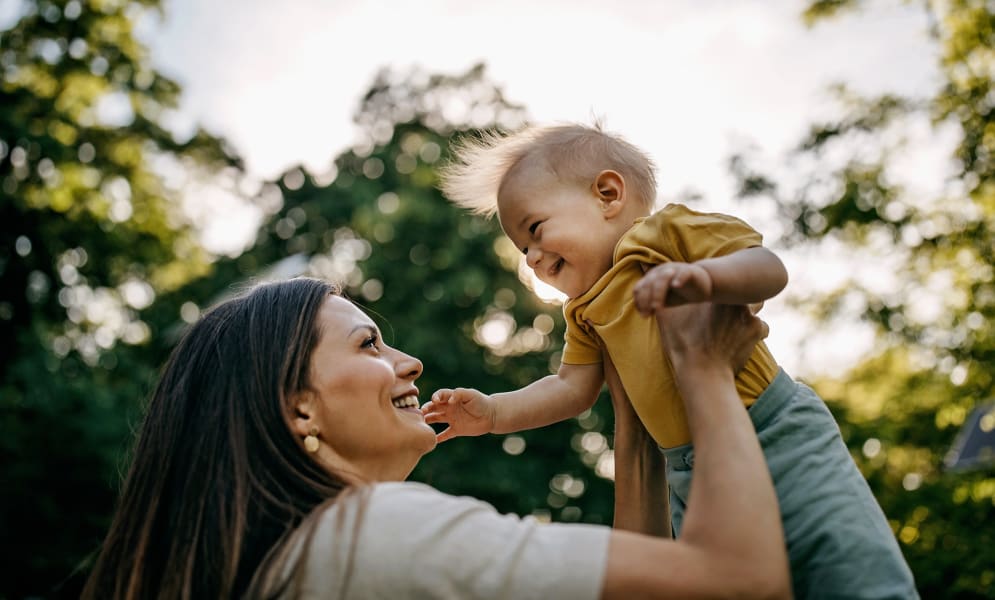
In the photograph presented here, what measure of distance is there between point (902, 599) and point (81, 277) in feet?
60.4

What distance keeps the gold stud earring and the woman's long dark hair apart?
0.25 feet

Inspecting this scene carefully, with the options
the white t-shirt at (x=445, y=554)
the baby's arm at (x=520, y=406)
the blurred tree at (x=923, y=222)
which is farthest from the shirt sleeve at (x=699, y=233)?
the blurred tree at (x=923, y=222)

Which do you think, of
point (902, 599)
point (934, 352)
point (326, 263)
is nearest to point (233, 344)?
point (902, 599)

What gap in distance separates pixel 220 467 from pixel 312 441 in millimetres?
227

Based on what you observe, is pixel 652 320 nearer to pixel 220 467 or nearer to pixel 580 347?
pixel 580 347

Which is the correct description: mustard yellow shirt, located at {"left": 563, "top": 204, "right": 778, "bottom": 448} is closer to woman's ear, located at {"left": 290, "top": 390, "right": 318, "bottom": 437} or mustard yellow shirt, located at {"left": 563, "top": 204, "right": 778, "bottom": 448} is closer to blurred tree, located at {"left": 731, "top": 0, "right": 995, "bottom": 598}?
woman's ear, located at {"left": 290, "top": 390, "right": 318, "bottom": 437}

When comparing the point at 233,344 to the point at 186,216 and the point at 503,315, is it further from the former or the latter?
the point at 186,216

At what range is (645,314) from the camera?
1.63m

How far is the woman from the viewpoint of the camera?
4.97 ft

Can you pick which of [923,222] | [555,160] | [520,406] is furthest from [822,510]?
[923,222]

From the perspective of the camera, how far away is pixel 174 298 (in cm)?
1930

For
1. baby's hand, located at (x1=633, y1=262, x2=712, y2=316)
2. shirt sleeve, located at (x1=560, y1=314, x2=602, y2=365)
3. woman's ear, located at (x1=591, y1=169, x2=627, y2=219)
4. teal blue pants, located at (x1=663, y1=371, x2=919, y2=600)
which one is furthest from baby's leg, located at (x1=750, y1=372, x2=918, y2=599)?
woman's ear, located at (x1=591, y1=169, x2=627, y2=219)

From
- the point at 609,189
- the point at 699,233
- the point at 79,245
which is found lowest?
the point at 79,245

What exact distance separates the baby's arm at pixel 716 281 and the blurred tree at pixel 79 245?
13934 mm
